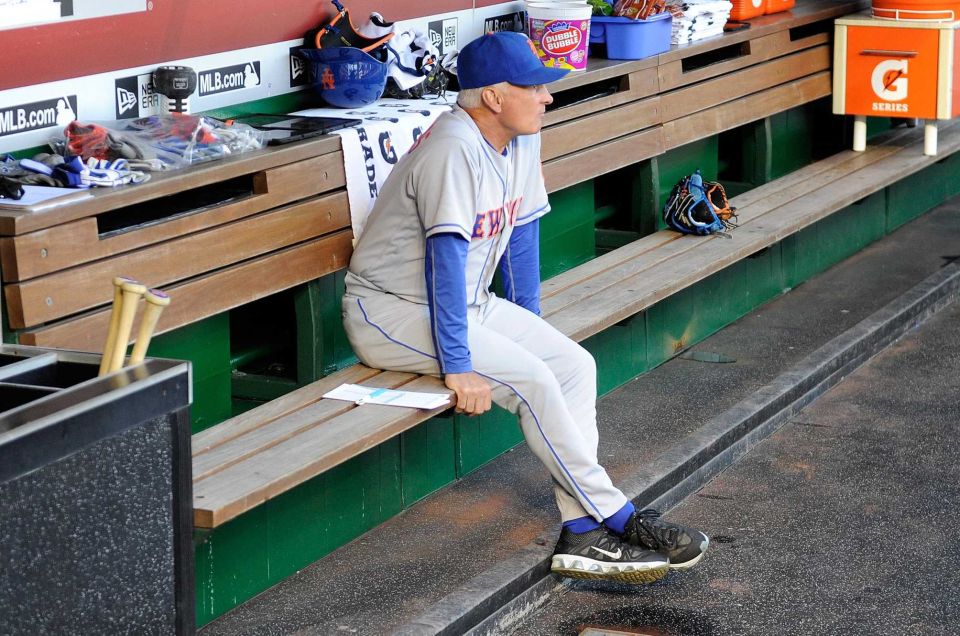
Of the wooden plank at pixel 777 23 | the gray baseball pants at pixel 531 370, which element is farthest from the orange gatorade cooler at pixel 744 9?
the gray baseball pants at pixel 531 370

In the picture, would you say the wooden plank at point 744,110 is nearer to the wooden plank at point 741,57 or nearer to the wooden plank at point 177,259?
the wooden plank at point 741,57

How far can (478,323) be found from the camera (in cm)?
418

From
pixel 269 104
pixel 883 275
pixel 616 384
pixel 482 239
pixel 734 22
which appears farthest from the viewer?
pixel 883 275

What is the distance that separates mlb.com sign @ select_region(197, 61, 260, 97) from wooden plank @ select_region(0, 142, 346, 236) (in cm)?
39

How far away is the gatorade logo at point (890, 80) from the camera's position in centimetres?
711

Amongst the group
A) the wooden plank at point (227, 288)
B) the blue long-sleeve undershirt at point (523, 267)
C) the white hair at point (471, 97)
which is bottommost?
the blue long-sleeve undershirt at point (523, 267)

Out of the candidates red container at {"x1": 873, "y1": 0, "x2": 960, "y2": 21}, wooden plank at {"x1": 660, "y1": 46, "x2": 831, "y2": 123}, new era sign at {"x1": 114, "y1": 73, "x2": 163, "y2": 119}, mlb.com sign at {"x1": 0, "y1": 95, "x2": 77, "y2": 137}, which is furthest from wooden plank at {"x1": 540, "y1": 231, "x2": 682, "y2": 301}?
red container at {"x1": 873, "y1": 0, "x2": 960, "y2": 21}

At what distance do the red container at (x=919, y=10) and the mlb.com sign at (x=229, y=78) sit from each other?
3827 mm

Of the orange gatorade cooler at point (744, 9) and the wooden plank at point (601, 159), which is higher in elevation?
the orange gatorade cooler at point (744, 9)

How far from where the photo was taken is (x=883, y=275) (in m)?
7.22

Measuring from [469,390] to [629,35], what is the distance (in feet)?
7.77

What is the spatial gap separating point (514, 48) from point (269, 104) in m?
1.01

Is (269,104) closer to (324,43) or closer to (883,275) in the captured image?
(324,43)

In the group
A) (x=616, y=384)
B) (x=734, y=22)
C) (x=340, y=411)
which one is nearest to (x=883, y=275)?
(x=734, y=22)
